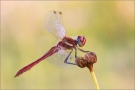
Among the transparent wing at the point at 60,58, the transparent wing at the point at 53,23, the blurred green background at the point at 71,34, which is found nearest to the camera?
the transparent wing at the point at 60,58

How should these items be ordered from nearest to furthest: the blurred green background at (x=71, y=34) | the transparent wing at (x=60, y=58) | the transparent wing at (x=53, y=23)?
the transparent wing at (x=60, y=58) → the transparent wing at (x=53, y=23) → the blurred green background at (x=71, y=34)

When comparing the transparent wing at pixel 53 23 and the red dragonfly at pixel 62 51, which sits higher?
the transparent wing at pixel 53 23

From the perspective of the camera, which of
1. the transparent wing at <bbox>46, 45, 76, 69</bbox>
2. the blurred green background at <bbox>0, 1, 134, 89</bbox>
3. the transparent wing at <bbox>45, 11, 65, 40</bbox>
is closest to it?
the transparent wing at <bbox>46, 45, 76, 69</bbox>

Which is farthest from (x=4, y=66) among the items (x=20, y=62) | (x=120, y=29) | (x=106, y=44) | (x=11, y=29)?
(x=120, y=29)

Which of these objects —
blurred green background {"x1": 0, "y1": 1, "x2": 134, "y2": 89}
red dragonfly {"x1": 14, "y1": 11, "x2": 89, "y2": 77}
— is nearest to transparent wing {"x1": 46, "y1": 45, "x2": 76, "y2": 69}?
red dragonfly {"x1": 14, "y1": 11, "x2": 89, "y2": 77}

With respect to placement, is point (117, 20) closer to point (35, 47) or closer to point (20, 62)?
point (35, 47)

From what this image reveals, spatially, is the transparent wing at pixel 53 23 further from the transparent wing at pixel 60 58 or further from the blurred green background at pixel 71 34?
the blurred green background at pixel 71 34

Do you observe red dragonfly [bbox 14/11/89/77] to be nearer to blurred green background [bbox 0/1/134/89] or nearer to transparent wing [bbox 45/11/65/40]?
transparent wing [bbox 45/11/65/40]

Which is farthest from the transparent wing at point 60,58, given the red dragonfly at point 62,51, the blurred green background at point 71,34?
the blurred green background at point 71,34

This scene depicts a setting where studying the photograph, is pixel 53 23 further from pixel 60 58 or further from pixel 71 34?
pixel 71 34
